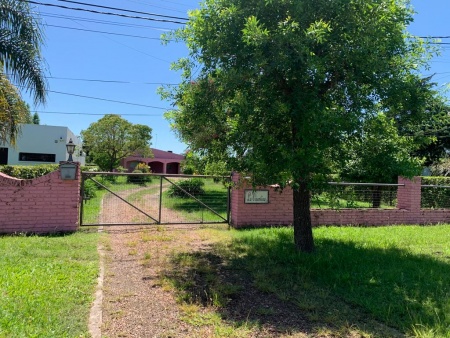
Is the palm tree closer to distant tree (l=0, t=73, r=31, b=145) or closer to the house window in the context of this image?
distant tree (l=0, t=73, r=31, b=145)

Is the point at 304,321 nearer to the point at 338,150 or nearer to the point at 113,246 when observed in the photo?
the point at 338,150

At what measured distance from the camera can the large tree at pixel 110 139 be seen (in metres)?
29.9

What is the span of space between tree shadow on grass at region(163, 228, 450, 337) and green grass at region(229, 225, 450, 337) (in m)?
0.01

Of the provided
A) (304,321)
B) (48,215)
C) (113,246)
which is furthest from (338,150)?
(48,215)

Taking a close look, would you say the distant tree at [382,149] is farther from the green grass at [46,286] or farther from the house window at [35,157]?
the house window at [35,157]

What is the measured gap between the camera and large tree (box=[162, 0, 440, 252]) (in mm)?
4656

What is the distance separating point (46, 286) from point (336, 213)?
7.83 metres

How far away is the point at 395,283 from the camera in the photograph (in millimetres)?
4902

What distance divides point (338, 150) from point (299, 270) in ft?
6.65

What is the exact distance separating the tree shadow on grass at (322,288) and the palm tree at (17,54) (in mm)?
5619

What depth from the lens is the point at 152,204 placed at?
11188mm

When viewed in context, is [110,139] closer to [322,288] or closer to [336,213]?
[336,213]

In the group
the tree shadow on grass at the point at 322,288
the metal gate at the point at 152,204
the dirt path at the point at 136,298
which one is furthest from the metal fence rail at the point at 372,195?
the dirt path at the point at 136,298

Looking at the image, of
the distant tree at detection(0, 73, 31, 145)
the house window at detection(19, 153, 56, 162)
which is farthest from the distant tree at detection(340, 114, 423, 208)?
the house window at detection(19, 153, 56, 162)
